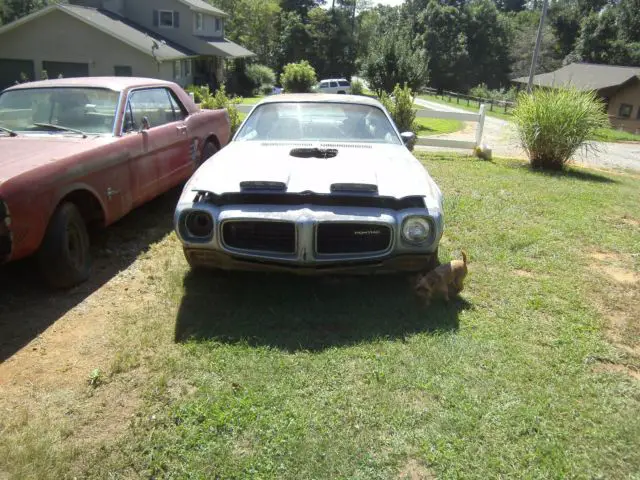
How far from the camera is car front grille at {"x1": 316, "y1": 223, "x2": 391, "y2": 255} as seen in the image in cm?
363

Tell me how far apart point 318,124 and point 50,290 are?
2.81m

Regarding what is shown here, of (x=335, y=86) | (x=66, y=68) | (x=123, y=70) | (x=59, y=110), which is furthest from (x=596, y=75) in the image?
(x=59, y=110)

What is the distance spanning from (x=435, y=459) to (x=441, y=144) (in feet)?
34.2

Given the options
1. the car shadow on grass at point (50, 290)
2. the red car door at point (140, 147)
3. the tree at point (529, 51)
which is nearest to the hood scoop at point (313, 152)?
the red car door at point (140, 147)

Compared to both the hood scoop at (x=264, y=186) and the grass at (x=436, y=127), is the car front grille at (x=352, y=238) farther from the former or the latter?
the grass at (x=436, y=127)

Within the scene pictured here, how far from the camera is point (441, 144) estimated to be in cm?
1205

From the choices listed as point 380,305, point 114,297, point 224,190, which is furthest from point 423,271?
point 114,297

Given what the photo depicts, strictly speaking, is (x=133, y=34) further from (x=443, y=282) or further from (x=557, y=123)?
(x=443, y=282)

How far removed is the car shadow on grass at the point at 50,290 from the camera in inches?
139

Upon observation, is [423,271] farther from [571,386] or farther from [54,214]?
[54,214]

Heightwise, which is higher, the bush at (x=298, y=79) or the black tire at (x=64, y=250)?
the bush at (x=298, y=79)

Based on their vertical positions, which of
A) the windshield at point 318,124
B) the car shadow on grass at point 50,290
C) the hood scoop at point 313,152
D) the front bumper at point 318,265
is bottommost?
the car shadow on grass at point 50,290

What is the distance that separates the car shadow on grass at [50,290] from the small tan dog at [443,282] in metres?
2.54

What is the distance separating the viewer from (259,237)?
3705 mm
